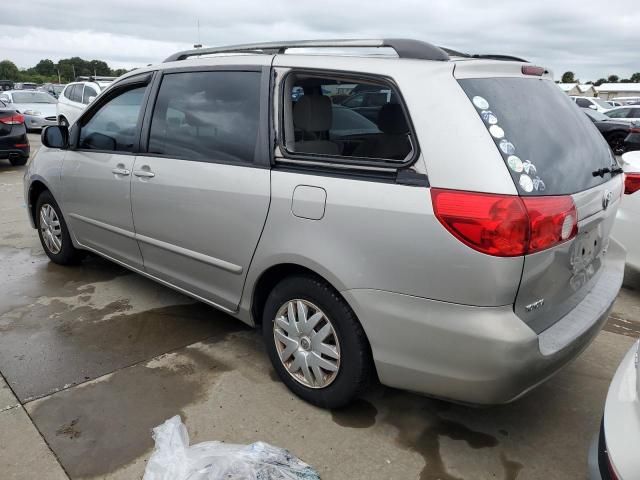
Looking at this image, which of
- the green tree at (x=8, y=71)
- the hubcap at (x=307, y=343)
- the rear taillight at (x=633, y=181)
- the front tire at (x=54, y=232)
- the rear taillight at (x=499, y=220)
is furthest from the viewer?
the green tree at (x=8, y=71)

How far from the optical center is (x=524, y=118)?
222 cm

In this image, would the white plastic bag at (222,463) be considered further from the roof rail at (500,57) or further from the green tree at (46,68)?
the green tree at (46,68)

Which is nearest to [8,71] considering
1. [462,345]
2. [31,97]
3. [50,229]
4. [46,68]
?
[46,68]

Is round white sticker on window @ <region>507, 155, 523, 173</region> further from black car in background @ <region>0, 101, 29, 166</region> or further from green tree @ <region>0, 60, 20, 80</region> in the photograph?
green tree @ <region>0, 60, 20, 80</region>

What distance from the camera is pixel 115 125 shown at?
3.70m

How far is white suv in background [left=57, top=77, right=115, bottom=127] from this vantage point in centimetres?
1343

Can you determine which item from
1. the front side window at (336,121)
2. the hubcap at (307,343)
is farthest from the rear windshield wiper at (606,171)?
the hubcap at (307,343)

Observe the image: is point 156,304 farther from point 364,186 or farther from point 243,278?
point 364,186

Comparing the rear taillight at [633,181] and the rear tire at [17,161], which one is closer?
the rear taillight at [633,181]

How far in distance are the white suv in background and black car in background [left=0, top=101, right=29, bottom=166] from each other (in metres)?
3.37

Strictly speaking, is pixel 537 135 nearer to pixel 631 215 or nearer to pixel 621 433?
pixel 621 433

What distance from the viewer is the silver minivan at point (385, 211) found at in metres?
1.99

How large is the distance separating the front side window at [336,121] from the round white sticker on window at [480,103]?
31 centimetres

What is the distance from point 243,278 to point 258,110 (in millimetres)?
874
